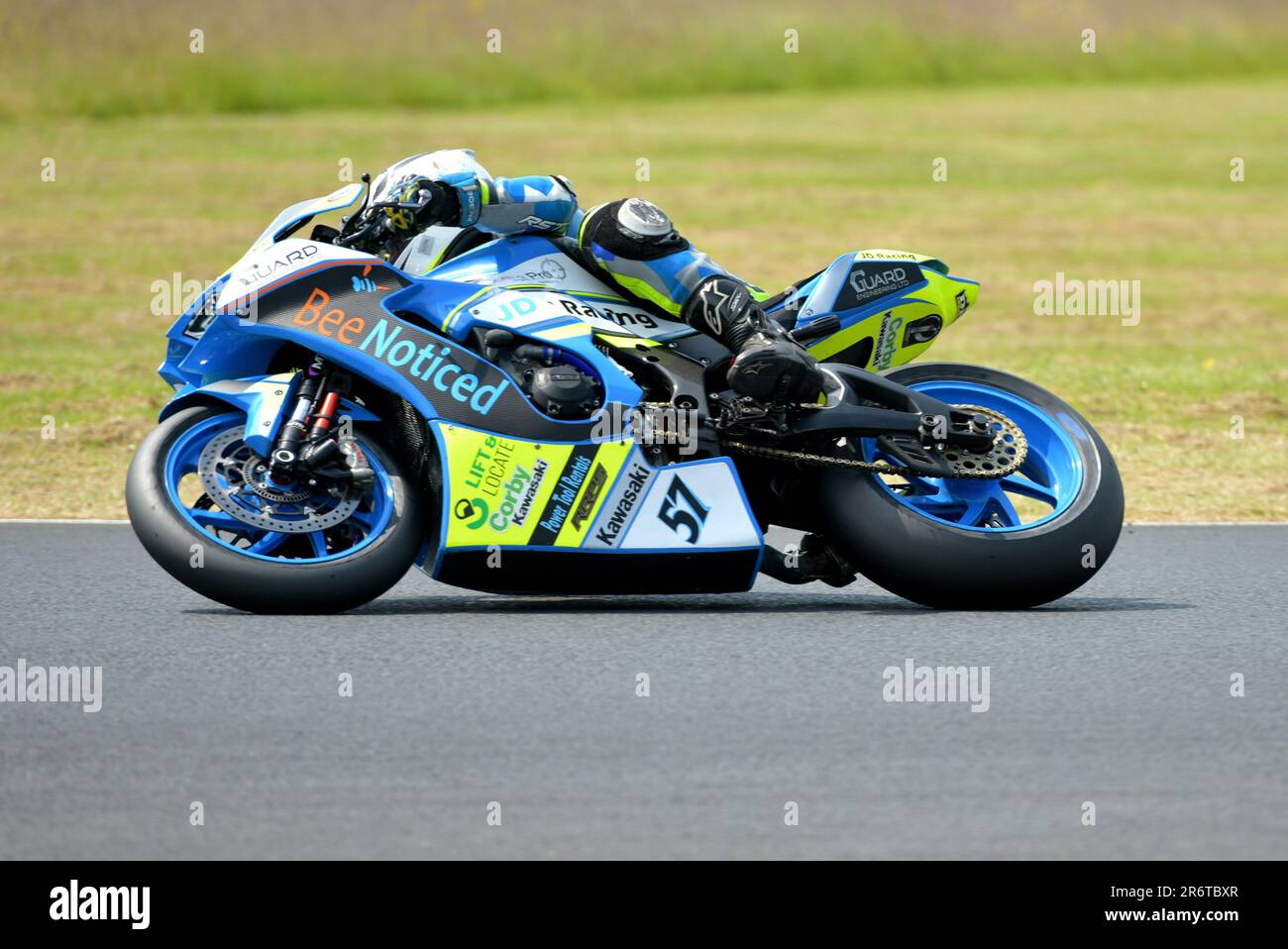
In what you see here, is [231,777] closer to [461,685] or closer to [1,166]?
[461,685]

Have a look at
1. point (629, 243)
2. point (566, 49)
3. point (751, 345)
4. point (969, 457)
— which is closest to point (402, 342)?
point (629, 243)

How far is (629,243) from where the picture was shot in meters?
7.15

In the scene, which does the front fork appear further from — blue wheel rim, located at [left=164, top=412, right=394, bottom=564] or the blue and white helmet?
the blue and white helmet

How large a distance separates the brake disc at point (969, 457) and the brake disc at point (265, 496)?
49.4 inches

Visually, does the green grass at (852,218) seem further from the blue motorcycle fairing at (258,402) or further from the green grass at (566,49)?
the blue motorcycle fairing at (258,402)

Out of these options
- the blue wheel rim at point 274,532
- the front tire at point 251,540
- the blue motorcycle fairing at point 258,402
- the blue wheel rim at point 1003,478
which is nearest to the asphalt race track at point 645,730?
the front tire at point 251,540

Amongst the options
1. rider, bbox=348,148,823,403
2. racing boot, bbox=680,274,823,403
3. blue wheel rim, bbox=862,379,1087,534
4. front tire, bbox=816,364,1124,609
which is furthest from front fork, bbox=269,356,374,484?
blue wheel rim, bbox=862,379,1087,534

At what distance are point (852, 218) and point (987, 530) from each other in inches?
656

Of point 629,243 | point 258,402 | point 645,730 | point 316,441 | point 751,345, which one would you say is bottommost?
point 645,730

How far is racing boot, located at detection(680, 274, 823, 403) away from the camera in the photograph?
23.0 ft

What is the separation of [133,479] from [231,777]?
6.84 ft

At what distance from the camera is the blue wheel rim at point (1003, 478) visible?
7.31 metres

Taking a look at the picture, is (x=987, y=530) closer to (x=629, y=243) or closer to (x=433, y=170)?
(x=629, y=243)
